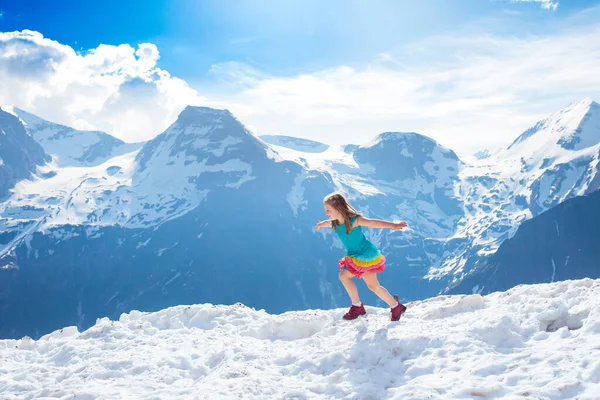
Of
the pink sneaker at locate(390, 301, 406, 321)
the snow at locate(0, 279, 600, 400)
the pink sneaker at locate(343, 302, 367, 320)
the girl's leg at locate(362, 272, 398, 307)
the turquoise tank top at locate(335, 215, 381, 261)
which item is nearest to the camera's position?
the snow at locate(0, 279, 600, 400)

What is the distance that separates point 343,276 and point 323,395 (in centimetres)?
385

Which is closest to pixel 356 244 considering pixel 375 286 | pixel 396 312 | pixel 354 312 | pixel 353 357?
pixel 375 286

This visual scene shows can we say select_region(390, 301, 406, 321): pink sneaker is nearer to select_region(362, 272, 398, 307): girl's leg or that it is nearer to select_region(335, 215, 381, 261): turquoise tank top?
select_region(362, 272, 398, 307): girl's leg

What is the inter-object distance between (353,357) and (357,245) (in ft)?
9.46

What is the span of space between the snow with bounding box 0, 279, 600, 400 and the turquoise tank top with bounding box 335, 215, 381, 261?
1.82 m

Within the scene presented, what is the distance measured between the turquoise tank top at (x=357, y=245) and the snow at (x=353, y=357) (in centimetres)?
182

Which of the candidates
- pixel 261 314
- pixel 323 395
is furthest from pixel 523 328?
pixel 261 314

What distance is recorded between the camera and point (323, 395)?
382 inches

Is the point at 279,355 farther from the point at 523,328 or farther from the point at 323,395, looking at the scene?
the point at 523,328

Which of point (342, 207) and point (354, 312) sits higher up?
point (342, 207)

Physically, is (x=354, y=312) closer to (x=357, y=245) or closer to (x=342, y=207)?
(x=357, y=245)

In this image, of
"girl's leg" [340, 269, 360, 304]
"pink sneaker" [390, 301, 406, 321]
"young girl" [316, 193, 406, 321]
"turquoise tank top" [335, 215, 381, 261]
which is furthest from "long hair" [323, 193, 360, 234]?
"pink sneaker" [390, 301, 406, 321]

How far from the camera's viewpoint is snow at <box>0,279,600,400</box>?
29.3 ft

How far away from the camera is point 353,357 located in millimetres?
10969
